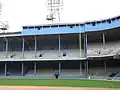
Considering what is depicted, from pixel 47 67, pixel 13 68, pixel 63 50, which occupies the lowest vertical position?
pixel 13 68

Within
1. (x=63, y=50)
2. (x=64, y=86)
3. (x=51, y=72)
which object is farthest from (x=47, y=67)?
(x=64, y=86)

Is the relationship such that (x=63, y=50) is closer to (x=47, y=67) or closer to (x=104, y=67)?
(x=47, y=67)

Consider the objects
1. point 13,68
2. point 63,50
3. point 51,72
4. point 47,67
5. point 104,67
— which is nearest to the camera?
point 104,67

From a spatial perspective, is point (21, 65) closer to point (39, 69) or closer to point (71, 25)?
point (39, 69)

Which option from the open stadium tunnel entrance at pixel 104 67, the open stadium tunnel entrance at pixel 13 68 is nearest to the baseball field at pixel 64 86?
the open stadium tunnel entrance at pixel 104 67

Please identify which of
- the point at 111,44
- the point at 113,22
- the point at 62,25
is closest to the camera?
the point at 113,22

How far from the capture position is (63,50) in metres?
53.1

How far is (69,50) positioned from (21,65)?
33.0 feet

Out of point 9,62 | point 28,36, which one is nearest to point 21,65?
point 9,62

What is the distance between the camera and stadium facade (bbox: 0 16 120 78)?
46562 mm

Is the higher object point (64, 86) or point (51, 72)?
point (64, 86)

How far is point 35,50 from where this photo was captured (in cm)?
5088

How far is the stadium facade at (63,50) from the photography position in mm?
46562

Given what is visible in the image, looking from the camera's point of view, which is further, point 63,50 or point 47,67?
point 63,50
